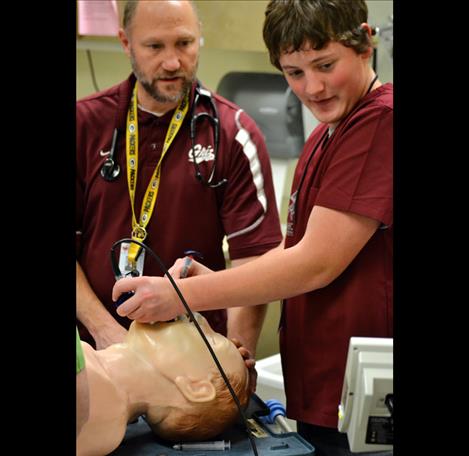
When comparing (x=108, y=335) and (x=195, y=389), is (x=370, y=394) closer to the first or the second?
(x=195, y=389)

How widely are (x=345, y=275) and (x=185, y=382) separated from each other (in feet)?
1.22

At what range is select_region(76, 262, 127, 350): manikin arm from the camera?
70.1 inches

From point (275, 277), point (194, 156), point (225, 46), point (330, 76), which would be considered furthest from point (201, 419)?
point (225, 46)

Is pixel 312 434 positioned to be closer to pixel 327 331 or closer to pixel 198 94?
pixel 327 331

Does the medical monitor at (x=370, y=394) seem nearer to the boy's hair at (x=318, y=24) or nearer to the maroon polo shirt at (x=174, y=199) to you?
the boy's hair at (x=318, y=24)

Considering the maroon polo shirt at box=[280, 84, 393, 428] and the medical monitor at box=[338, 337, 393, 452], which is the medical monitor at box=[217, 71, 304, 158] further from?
the medical monitor at box=[338, 337, 393, 452]

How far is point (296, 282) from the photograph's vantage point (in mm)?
1280

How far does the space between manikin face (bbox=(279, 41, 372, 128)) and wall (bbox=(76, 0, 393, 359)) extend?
144cm

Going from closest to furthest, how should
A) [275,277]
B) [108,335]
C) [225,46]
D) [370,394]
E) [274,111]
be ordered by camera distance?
1. [370,394]
2. [275,277]
3. [108,335]
4. [225,46]
5. [274,111]

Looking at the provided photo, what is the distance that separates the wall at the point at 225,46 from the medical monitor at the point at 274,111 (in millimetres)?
70

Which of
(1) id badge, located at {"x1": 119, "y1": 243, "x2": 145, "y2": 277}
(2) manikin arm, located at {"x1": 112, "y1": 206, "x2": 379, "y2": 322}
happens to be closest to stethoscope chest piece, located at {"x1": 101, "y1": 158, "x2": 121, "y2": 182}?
(1) id badge, located at {"x1": 119, "y1": 243, "x2": 145, "y2": 277}

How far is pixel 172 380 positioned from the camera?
133 centimetres
